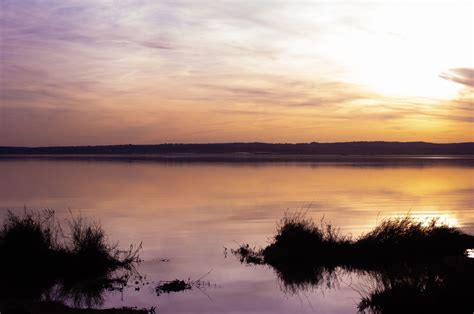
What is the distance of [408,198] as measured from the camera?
42.7 m

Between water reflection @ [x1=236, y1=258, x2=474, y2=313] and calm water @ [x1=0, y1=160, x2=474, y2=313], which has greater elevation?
water reflection @ [x1=236, y1=258, x2=474, y2=313]

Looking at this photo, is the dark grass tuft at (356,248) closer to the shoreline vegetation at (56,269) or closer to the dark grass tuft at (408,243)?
the dark grass tuft at (408,243)

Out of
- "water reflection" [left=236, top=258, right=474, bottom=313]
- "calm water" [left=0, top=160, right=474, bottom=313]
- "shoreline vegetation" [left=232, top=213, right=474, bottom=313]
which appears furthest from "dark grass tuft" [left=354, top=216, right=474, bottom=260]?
"calm water" [left=0, top=160, right=474, bottom=313]

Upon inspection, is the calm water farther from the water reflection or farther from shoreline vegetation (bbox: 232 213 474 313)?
shoreline vegetation (bbox: 232 213 474 313)

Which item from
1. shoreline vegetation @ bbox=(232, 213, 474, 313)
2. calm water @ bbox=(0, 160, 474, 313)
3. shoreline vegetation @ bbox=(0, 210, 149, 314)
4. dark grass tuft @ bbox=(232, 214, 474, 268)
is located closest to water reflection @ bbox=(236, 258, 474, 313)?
shoreline vegetation @ bbox=(232, 213, 474, 313)

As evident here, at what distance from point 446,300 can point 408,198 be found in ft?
107

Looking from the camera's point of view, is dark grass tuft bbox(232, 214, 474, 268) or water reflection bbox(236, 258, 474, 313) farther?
dark grass tuft bbox(232, 214, 474, 268)

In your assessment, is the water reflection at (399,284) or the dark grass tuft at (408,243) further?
the dark grass tuft at (408,243)

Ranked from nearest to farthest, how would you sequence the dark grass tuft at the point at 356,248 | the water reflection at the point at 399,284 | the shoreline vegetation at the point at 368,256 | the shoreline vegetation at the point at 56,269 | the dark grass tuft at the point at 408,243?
the water reflection at the point at 399,284 → the shoreline vegetation at the point at 56,269 → the shoreline vegetation at the point at 368,256 → the dark grass tuft at the point at 356,248 → the dark grass tuft at the point at 408,243

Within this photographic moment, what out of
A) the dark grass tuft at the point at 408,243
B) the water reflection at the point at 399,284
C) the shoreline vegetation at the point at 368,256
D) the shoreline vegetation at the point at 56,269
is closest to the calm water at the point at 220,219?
the water reflection at the point at 399,284

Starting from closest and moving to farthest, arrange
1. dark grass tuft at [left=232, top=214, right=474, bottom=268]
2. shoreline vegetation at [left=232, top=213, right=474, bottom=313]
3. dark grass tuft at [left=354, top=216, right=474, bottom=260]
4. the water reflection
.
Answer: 1. the water reflection
2. shoreline vegetation at [left=232, top=213, right=474, bottom=313]
3. dark grass tuft at [left=232, top=214, right=474, bottom=268]
4. dark grass tuft at [left=354, top=216, right=474, bottom=260]

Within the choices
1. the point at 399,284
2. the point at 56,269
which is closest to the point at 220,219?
the point at 56,269

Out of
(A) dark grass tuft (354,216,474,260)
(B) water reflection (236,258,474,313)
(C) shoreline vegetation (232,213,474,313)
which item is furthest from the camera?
(A) dark grass tuft (354,216,474,260)

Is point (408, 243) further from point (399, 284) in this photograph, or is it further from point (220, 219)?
point (220, 219)
